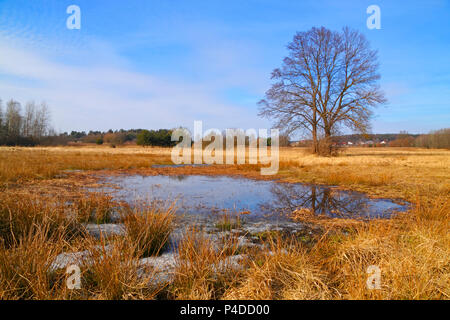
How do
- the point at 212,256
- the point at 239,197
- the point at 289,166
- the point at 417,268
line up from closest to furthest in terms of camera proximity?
the point at 417,268 → the point at 212,256 → the point at 239,197 → the point at 289,166

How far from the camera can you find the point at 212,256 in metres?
2.81

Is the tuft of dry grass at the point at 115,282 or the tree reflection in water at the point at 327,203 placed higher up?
the tuft of dry grass at the point at 115,282

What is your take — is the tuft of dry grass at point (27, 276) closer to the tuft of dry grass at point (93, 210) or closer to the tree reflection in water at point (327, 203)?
the tuft of dry grass at point (93, 210)

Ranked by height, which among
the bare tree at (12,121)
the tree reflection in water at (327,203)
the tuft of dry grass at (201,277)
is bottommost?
the tree reflection in water at (327,203)

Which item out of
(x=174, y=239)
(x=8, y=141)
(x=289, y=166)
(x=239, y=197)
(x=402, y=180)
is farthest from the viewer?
(x=8, y=141)

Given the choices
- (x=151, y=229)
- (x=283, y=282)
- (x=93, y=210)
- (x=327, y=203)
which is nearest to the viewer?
(x=283, y=282)

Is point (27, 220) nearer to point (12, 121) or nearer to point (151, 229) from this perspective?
point (151, 229)

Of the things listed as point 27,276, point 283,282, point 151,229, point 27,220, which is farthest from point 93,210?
point 283,282

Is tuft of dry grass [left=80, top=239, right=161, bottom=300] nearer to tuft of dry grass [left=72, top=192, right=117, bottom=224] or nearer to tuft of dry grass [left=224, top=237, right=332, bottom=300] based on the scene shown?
tuft of dry grass [left=224, top=237, right=332, bottom=300]

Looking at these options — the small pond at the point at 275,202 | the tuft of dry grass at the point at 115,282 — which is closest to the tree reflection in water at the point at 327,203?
the small pond at the point at 275,202
